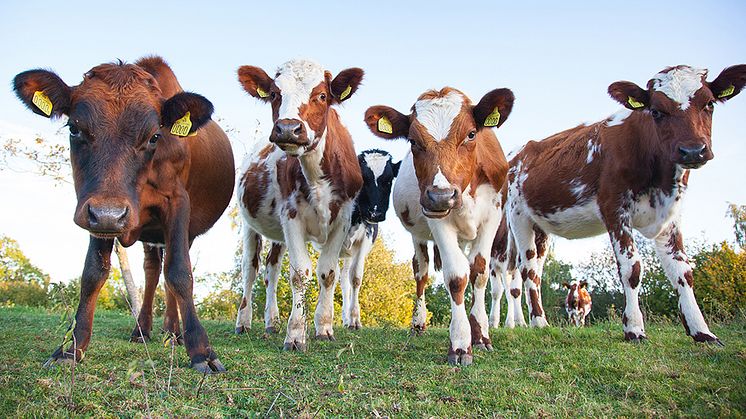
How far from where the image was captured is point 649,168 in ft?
25.7

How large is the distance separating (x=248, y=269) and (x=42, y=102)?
18.4 ft

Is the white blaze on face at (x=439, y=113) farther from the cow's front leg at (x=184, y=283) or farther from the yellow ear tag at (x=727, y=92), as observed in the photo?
the yellow ear tag at (x=727, y=92)

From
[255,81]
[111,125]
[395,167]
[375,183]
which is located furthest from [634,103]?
[111,125]

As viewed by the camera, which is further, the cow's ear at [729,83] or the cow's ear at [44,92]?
the cow's ear at [729,83]

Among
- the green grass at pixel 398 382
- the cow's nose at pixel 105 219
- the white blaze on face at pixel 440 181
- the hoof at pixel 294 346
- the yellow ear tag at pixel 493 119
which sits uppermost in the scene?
the yellow ear tag at pixel 493 119

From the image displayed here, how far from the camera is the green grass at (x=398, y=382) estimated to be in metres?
3.89

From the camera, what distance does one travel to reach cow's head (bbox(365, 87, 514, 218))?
19.7ft

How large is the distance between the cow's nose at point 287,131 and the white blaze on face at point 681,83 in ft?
14.9

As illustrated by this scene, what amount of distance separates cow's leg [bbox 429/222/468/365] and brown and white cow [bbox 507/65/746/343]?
2.46 metres

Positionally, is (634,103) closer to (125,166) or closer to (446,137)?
(446,137)

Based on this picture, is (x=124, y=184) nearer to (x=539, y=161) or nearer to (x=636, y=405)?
(x=636, y=405)

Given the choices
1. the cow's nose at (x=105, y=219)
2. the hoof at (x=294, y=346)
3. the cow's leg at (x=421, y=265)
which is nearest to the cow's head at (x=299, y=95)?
the hoof at (x=294, y=346)

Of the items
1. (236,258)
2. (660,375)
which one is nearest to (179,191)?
(660,375)

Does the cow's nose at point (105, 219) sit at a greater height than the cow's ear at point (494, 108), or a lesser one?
lesser
